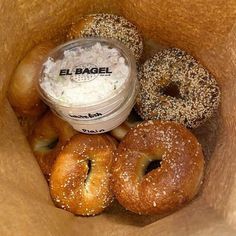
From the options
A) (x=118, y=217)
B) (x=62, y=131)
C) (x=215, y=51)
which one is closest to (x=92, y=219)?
(x=118, y=217)

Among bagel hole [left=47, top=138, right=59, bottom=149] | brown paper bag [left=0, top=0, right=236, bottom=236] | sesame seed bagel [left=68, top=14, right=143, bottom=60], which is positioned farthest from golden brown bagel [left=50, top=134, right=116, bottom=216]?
sesame seed bagel [left=68, top=14, right=143, bottom=60]

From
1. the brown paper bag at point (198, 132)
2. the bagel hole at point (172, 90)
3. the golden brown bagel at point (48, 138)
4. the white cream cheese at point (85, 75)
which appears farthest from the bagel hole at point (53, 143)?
the bagel hole at point (172, 90)

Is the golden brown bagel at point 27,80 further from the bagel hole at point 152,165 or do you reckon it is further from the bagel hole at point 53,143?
the bagel hole at point 152,165

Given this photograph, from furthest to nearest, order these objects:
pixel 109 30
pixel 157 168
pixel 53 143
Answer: pixel 53 143 → pixel 109 30 → pixel 157 168

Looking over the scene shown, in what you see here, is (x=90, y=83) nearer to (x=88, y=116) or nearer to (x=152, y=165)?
(x=88, y=116)

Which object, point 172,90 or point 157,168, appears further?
point 172,90

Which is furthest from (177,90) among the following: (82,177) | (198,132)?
(82,177)
